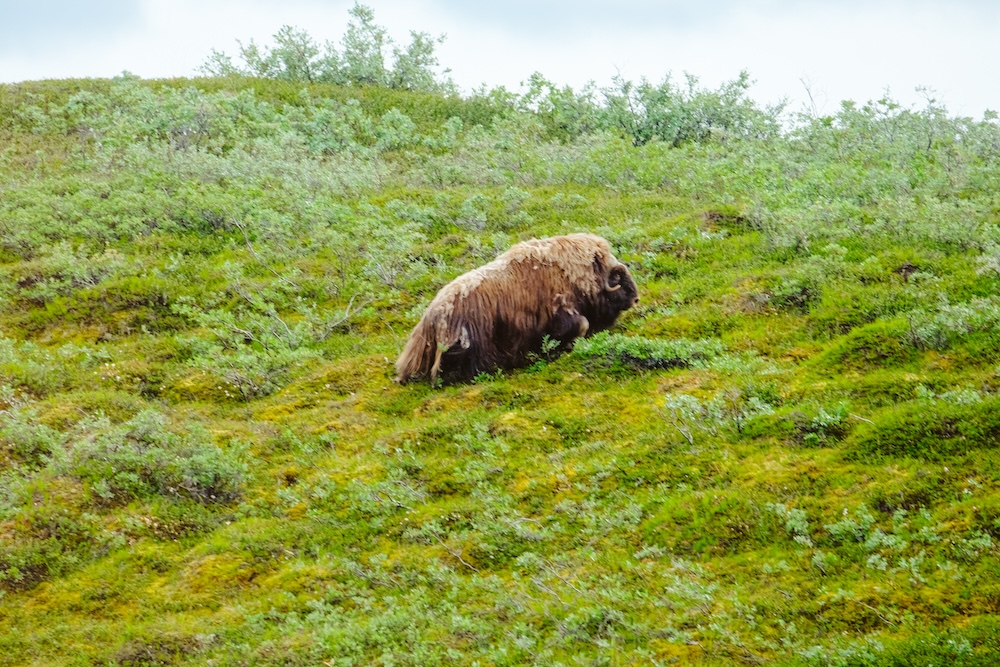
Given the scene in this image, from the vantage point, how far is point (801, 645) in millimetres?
5160

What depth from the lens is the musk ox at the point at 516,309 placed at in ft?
35.8


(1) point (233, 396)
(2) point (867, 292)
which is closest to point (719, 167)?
(2) point (867, 292)

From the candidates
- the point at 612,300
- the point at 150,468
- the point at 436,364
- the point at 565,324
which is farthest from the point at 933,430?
the point at 150,468

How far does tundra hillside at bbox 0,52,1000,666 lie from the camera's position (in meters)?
5.99

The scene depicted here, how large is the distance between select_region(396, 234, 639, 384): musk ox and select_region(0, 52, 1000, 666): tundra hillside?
0.99 feet

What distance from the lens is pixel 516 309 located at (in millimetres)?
11125

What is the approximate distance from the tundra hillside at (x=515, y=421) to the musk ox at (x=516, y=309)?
0.99 ft

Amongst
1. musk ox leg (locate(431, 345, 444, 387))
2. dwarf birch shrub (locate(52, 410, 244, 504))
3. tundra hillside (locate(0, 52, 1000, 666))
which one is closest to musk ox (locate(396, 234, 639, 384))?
musk ox leg (locate(431, 345, 444, 387))

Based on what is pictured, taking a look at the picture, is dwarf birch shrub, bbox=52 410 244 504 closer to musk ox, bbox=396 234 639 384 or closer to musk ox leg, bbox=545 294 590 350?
musk ox, bbox=396 234 639 384

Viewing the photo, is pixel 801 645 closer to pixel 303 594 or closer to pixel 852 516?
pixel 852 516

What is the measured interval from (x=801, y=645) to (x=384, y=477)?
14.9 feet

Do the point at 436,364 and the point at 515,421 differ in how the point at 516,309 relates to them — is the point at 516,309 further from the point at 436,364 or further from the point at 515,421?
the point at 515,421

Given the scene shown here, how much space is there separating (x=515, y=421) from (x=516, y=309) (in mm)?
2065

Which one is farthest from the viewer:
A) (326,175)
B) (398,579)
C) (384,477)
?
(326,175)
